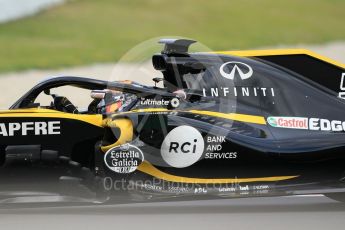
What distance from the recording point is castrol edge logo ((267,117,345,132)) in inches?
272

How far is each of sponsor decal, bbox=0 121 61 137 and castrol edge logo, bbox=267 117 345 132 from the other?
1857mm

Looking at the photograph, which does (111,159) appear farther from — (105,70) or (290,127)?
(105,70)

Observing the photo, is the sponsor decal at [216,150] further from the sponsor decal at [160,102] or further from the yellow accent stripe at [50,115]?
the yellow accent stripe at [50,115]

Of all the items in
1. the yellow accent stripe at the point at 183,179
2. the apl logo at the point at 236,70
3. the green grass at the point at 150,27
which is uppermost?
the green grass at the point at 150,27

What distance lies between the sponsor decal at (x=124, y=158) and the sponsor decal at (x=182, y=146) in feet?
0.73

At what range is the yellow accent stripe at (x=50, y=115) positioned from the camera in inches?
266

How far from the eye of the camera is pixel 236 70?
23.4ft

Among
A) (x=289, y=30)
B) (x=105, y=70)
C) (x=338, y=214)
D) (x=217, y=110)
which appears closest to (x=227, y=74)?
(x=217, y=110)

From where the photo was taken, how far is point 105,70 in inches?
631

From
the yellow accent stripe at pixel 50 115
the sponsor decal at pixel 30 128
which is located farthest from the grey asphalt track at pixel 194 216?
the yellow accent stripe at pixel 50 115

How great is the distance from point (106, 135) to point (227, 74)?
4.01 feet

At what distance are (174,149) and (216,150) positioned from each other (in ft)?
1.18

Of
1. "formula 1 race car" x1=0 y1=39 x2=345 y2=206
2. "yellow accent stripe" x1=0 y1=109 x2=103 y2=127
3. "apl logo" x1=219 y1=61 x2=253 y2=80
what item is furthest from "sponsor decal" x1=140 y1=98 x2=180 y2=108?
"apl logo" x1=219 y1=61 x2=253 y2=80

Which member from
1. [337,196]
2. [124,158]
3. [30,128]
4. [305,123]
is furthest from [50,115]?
[337,196]
